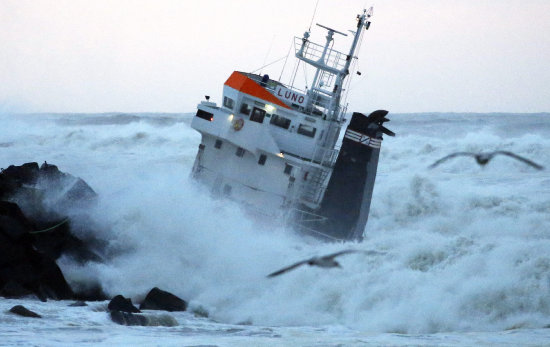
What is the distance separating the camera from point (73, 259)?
2017 centimetres

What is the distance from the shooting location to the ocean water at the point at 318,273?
14.7 meters

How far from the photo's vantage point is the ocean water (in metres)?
14.7

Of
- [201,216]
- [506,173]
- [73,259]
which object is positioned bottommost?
[73,259]

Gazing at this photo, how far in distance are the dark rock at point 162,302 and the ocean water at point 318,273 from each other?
33 centimetres

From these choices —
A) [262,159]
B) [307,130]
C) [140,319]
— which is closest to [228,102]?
[262,159]

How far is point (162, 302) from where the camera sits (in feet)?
58.5

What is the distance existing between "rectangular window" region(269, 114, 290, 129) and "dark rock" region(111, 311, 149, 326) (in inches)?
389

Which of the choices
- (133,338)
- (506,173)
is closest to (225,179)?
(133,338)

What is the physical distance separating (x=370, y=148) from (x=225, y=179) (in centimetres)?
432

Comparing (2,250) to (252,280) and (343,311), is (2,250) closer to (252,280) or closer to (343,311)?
(252,280)

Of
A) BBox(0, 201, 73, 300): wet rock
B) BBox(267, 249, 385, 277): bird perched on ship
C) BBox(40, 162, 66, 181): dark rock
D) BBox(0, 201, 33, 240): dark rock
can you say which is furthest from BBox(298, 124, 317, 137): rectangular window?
BBox(0, 201, 73, 300): wet rock

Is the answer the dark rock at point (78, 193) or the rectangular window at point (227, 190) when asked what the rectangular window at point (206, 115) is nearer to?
the rectangular window at point (227, 190)

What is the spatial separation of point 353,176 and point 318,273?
5541mm

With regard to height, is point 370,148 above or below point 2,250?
above
